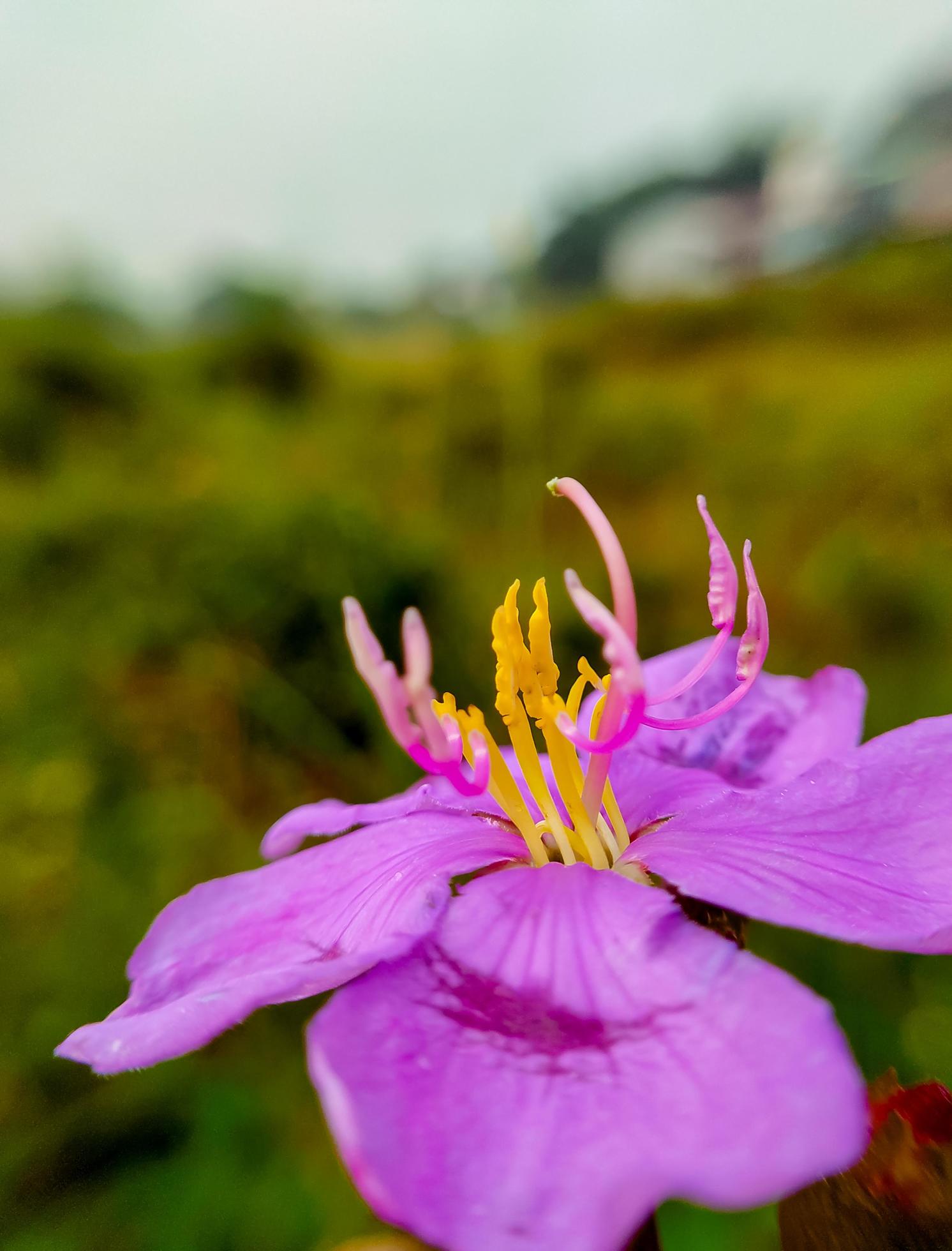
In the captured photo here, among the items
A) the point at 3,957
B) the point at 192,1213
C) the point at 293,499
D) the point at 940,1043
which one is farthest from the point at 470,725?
the point at 293,499

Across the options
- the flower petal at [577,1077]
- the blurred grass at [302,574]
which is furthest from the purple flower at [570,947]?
the blurred grass at [302,574]

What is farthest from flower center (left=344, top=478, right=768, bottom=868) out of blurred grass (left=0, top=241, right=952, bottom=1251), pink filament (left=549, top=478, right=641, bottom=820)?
blurred grass (left=0, top=241, right=952, bottom=1251)

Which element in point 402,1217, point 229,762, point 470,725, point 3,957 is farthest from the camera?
point 229,762

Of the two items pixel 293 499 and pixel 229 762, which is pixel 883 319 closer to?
pixel 293 499

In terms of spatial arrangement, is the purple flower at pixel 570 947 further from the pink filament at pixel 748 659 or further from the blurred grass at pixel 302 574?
the blurred grass at pixel 302 574

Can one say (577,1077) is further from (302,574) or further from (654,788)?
(302,574)

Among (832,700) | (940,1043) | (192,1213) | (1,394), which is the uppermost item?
(1,394)

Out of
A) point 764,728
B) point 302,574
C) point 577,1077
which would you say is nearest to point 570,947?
point 577,1077
